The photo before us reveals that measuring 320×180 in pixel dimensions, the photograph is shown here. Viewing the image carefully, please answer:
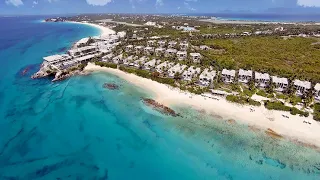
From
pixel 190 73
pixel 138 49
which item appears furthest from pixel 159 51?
pixel 190 73

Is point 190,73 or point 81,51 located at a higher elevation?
point 81,51

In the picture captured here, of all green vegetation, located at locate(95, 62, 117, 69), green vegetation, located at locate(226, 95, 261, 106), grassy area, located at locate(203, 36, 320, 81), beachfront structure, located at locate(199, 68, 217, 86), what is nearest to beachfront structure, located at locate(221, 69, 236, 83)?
beachfront structure, located at locate(199, 68, 217, 86)

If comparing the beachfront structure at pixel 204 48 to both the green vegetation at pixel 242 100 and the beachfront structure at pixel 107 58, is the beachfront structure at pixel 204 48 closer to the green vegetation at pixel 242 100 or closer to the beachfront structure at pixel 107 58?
the beachfront structure at pixel 107 58

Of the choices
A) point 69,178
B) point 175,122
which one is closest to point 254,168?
point 175,122

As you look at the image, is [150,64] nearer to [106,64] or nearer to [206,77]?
[106,64]

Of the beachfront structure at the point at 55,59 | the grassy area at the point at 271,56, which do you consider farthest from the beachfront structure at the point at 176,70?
the beachfront structure at the point at 55,59

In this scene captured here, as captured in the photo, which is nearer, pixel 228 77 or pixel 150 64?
pixel 228 77

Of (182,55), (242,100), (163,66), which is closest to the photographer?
(242,100)

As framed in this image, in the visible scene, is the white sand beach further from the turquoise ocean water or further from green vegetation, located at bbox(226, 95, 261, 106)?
the turquoise ocean water

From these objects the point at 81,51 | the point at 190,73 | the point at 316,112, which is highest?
the point at 81,51
